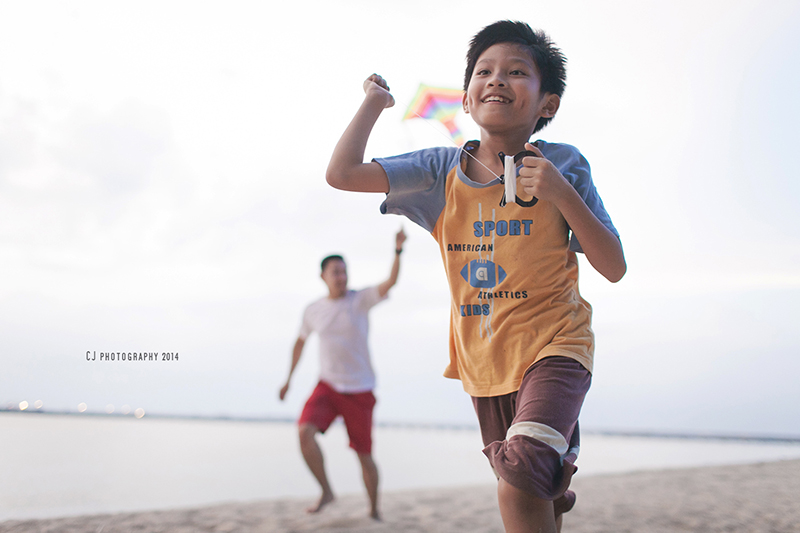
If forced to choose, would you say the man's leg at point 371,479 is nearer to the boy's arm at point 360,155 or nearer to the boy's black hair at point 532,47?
the boy's arm at point 360,155

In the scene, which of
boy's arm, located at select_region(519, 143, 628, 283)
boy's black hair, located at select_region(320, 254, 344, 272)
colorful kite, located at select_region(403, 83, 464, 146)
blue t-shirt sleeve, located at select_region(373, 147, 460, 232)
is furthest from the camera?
boy's black hair, located at select_region(320, 254, 344, 272)

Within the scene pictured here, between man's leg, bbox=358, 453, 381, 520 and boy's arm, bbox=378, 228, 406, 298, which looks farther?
boy's arm, bbox=378, 228, 406, 298

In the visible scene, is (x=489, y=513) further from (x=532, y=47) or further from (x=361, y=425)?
(x=532, y=47)

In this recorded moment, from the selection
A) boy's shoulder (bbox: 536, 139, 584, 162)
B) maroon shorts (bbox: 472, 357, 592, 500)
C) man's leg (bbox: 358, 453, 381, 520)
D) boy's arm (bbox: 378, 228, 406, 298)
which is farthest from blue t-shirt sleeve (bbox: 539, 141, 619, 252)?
man's leg (bbox: 358, 453, 381, 520)

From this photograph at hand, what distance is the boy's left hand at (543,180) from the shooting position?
4.15ft

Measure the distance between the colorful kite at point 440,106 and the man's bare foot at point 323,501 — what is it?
2.72 meters

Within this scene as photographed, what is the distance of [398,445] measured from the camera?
636 cm

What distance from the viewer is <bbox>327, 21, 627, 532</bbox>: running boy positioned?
134 cm

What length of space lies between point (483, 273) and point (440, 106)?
0.70 metres

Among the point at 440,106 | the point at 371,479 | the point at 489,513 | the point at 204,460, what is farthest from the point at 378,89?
the point at 204,460

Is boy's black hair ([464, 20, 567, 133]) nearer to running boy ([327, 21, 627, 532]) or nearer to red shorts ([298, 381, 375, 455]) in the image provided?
running boy ([327, 21, 627, 532])

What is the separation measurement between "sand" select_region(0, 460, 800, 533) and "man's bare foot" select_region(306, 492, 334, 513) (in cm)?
5

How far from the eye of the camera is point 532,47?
1.58 meters

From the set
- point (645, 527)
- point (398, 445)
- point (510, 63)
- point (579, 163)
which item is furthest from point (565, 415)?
point (398, 445)
